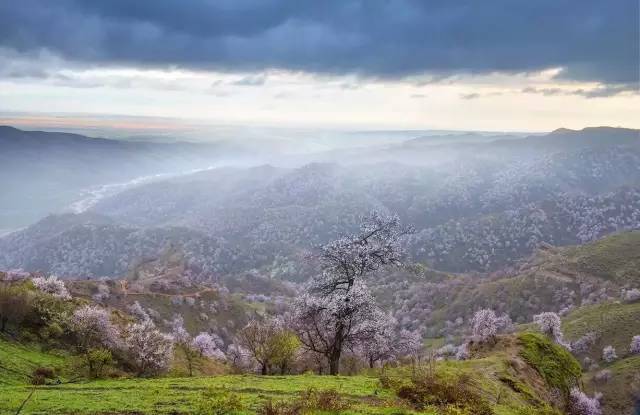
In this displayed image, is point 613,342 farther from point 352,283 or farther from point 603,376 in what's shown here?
point 352,283

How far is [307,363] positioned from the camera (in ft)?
183

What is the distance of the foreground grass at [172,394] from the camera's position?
23.3m

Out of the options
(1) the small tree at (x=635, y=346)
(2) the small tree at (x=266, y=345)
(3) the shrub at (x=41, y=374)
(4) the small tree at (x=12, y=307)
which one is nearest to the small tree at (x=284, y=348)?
(2) the small tree at (x=266, y=345)

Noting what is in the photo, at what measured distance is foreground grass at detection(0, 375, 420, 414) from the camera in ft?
76.4

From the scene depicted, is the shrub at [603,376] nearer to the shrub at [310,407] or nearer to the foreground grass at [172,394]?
the foreground grass at [172,394]

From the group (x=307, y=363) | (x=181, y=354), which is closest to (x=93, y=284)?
(x=181, y=354)

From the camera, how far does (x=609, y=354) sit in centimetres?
13538

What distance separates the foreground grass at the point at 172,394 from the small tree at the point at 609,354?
440 feet

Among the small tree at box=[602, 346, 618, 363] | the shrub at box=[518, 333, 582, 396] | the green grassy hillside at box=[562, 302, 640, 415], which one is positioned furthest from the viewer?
the small tree at box=[602, 346, 618, 363]

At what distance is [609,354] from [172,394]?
145024 mm

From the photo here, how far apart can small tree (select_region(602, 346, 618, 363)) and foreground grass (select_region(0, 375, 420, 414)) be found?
134 metres

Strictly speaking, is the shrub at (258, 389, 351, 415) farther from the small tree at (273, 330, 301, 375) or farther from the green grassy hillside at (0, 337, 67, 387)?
the small tree at (273, 330, 301, 375)

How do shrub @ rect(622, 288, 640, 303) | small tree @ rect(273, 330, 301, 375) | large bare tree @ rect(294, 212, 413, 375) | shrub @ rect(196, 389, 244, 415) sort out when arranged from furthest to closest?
shrub @ rect(622, 288, 640, 303), small tree @ rect(273, 330, 301, 375), large bare tree @ rect(294, 212, 413, 375), shrub @ rect(196, 389, 244, 415)

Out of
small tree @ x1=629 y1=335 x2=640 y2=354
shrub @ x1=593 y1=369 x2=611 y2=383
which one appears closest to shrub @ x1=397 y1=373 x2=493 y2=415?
shrub @ x1=593 y1=369 x2=611 y2=383
